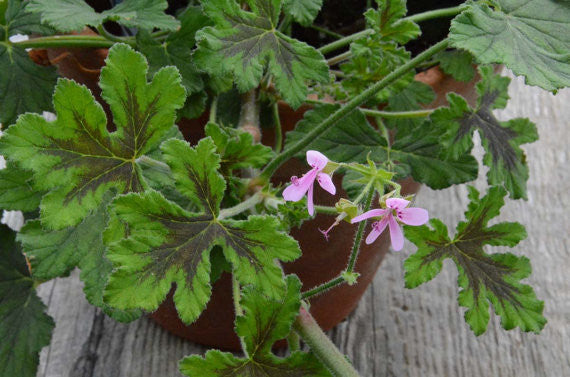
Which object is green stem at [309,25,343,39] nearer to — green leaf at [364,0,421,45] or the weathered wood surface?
green leaf at [364,0,421,45]

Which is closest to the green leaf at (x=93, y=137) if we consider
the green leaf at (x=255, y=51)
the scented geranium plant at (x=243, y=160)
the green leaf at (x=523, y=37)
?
the scented geranium plant at (x=243, y=160)

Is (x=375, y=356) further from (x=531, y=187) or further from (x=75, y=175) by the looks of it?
(x=75, y=175)

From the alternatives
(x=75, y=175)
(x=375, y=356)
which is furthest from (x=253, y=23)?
(x=375, y=356)

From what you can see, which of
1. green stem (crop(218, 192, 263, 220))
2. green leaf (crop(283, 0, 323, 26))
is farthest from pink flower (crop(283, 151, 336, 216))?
green leaf (crop(283, 0, 323, 26))

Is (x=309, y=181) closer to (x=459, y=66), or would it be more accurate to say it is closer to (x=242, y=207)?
(x=242, y=207)

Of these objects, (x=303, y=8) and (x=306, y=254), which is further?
(x=306, y=254)

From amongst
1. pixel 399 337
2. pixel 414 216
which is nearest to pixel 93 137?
pixel 414 216
